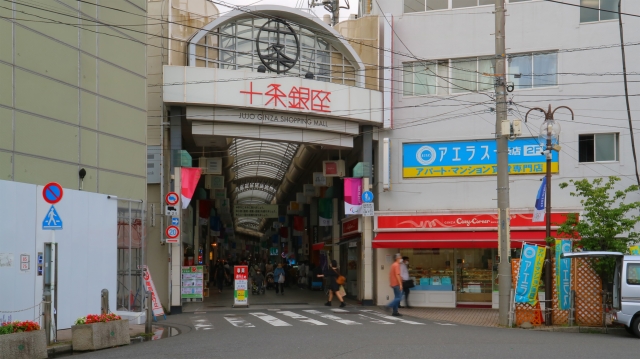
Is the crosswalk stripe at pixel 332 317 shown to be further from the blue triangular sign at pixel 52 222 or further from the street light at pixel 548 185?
the blue triangular sign at pixel 52 222

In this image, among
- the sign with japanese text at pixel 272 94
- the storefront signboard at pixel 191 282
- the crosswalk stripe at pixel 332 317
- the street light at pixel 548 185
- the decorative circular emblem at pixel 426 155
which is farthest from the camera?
the decorative circular emblem at pixel 426 155

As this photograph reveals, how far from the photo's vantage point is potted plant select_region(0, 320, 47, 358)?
1304 cm

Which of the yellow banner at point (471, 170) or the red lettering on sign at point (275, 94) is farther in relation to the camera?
the yellow banner at point (471, 170)

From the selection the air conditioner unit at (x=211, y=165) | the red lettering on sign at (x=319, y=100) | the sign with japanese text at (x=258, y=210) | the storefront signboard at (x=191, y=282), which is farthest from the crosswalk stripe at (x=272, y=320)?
the sign with japanese text at (x=258, y=210)

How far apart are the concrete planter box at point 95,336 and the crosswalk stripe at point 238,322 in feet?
15.3

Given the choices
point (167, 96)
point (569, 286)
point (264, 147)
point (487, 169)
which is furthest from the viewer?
point (264, 147)

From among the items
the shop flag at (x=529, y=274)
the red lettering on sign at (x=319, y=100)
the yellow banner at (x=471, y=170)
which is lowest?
the shop flag at (x=529, y=274)

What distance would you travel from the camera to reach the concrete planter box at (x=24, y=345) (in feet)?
42.7

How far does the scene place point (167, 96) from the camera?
26.8 meters

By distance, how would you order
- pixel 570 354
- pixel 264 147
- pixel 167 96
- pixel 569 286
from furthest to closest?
pixel 264 147 → pixel 167 96 → pixel 569 286 → pixel 570 354

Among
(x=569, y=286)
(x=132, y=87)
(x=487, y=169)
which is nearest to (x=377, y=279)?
(x=487, y=169)

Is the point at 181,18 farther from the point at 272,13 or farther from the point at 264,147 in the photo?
the point at 264,147

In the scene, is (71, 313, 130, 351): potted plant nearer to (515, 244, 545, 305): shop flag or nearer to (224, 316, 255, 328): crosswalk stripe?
(224, 316, 255, 328): crosswalk stripe

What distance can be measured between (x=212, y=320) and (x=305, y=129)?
9019 millimetres
